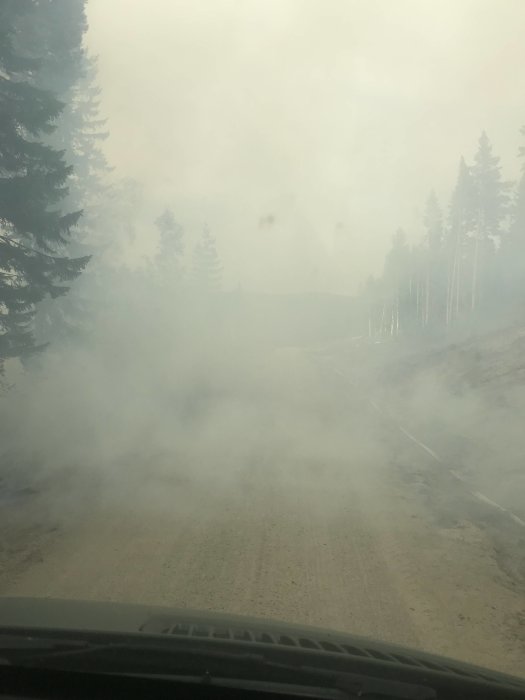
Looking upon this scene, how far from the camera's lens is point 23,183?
16312 mm

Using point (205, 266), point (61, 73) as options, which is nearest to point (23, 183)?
point (61, 73)

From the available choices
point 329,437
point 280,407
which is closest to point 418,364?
point 280,407

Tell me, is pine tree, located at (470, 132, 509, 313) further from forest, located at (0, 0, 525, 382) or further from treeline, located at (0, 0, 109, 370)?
treeline, located at (0, 0, 109, 370)

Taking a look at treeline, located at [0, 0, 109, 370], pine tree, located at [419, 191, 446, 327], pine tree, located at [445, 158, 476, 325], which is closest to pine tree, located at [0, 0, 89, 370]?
treeline, located at [0, 0, 109, 370]

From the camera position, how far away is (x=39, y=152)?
54.5 feet

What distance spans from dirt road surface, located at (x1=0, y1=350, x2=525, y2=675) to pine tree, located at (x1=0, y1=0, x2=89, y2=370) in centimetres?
711

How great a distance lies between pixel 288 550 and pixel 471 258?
222ft

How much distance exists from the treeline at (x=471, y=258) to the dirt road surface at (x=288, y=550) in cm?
4587

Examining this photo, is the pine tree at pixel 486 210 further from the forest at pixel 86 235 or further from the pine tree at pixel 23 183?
the pine tree at pixel 23 183

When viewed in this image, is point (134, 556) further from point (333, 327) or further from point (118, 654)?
point (333, 327)

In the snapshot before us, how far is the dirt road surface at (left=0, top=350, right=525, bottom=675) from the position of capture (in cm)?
528

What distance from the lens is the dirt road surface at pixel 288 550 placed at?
5281mm

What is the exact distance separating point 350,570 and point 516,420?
37.7ft

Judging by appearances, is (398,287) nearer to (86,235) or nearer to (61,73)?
(86,235)
